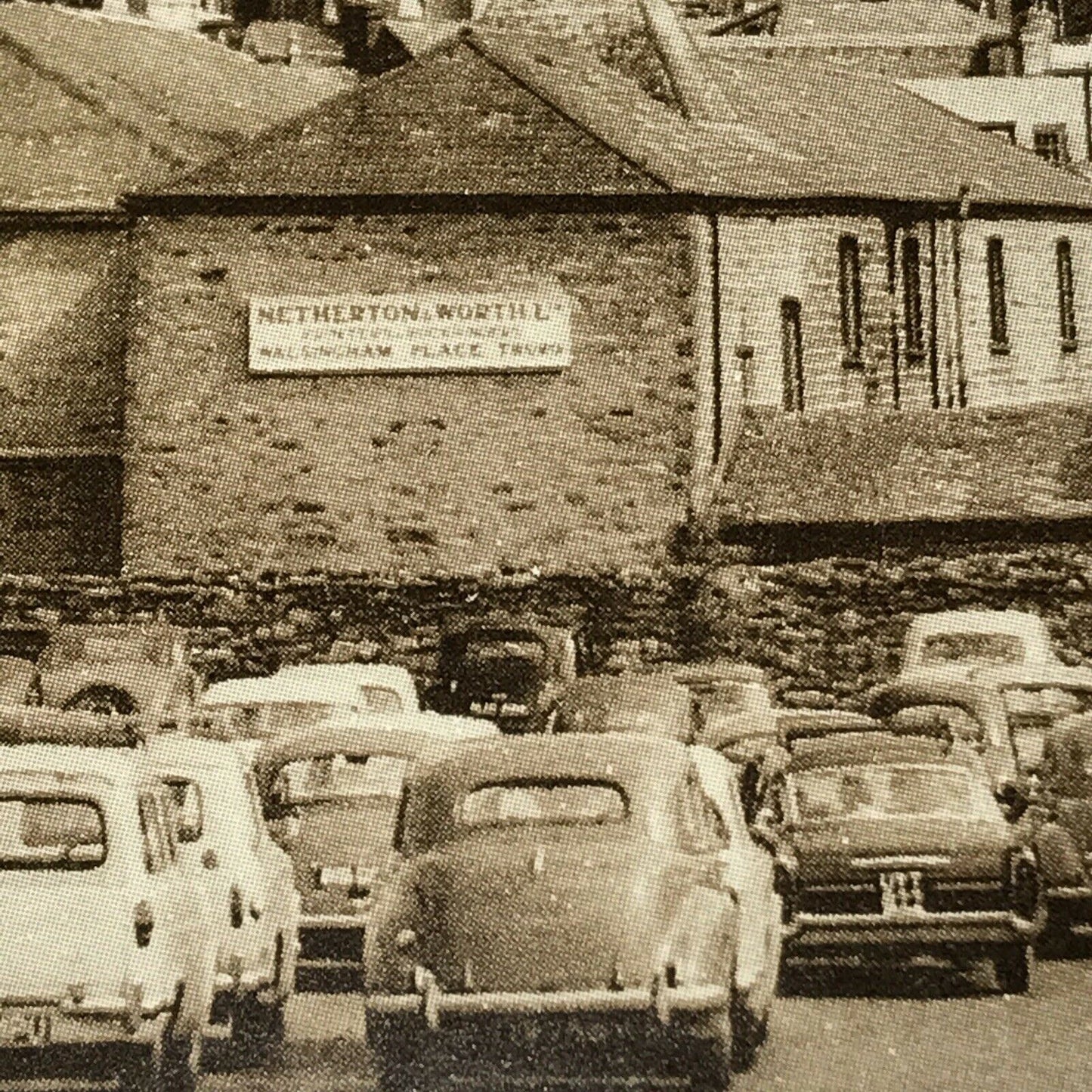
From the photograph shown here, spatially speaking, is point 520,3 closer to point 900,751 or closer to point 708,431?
point 708,431

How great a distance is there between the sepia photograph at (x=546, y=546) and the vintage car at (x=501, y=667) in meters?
0.04

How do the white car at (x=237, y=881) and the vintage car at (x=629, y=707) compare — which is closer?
the white car at (x=237, y=881)

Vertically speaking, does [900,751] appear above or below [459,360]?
below

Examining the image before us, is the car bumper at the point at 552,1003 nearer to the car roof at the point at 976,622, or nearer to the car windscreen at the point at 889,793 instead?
the car windscreen at the point at 889,793

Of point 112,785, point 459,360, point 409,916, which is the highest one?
point 459,360

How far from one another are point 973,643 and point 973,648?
0.26 ft

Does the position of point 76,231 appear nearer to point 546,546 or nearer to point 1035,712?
point 546,546

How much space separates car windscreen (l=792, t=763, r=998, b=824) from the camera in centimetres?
820

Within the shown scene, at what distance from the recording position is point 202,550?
17.0 metres

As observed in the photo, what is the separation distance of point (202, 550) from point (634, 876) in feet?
36.3

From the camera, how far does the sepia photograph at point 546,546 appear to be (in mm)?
6504

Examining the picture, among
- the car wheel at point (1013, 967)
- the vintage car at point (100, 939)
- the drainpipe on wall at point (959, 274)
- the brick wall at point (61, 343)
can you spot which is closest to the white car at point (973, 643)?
the car wheel at point (1013, 967)

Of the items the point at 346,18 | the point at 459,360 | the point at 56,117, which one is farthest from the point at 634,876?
the point at 346,18

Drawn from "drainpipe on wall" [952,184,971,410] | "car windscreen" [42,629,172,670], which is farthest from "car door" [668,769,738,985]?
"drainpipe on wall" [952,184,971,410]
